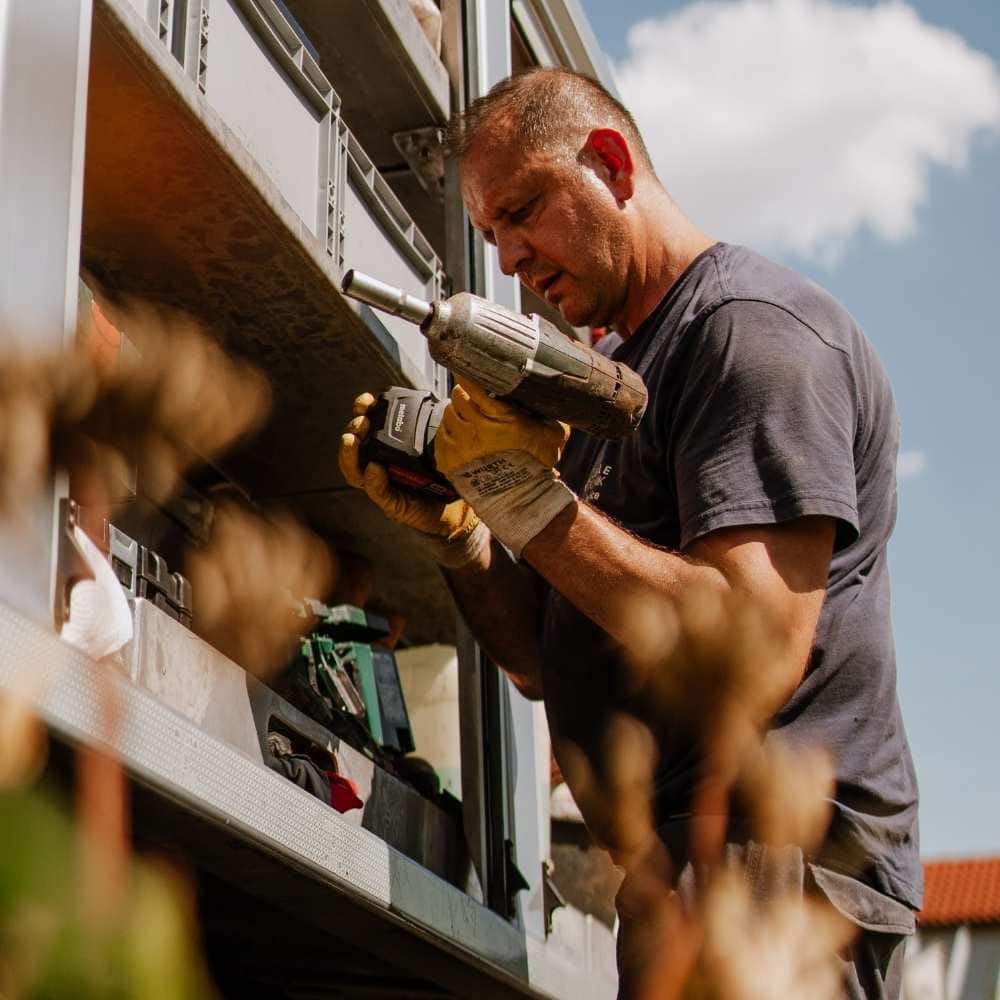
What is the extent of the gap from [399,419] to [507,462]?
0.37 meters

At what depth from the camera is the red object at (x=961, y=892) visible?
1861 centimetres

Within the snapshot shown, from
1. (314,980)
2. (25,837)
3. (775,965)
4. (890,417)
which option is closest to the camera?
(25,837)

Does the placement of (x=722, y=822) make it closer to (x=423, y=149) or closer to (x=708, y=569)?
(x=708, y=569)

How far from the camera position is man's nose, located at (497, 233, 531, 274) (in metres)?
2.68

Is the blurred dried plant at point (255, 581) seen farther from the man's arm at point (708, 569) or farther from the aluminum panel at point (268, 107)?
the man's arm at point (708, 569)

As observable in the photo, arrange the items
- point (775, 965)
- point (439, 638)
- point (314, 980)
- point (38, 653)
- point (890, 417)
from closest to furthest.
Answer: point (38, 653), point (775, 965), point (890, 417), point (314, 980), point (439, 638)

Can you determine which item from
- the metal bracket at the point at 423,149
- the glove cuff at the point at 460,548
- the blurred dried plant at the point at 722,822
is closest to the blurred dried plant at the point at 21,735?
the blurred dried plant at the point at 722,822

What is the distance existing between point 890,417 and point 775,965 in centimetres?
96

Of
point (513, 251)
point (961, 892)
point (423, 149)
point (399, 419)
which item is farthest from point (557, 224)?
point (961, 892)

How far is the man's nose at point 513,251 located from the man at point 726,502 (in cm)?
6

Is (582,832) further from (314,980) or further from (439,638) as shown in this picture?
(314,980)

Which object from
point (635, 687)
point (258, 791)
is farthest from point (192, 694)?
point (635, 687)

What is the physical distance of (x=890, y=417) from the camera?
95.4 inches

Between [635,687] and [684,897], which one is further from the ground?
[635,687]
